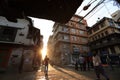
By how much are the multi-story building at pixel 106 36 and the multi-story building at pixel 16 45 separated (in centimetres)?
2274

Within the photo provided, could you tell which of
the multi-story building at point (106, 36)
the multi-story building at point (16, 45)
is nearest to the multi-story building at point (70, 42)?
Result: the multi-story building at point (106, 36)

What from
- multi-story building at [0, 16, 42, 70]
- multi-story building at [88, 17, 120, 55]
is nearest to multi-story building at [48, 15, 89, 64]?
multi-story building at [88, 17, 120, 55]

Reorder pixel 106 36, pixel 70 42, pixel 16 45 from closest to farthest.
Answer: pixel 16 45 < pixel 106 36 < pixel 70 42

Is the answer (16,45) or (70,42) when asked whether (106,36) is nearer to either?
(70,42)

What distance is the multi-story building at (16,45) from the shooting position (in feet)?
38.7

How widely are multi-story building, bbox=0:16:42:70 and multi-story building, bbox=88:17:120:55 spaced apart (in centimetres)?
2274

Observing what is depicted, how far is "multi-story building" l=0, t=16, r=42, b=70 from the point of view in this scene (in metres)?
11.8

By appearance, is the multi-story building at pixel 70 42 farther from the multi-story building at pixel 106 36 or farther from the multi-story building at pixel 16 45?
the multi-story building at pixel 16 45

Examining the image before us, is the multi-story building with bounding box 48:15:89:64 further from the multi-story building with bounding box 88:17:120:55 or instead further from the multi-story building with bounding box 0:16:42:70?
the multi-story building with bounding box 0:16:42:70

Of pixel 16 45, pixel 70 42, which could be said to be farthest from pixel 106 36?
pixel 16 45

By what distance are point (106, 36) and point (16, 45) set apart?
84.6 ft

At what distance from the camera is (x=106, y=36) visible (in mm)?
26750

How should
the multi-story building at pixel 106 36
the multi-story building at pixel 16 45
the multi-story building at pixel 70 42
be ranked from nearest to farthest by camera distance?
the multi-story building at pixel 16 45 → the multi-story building at pixel 106 36 → the multi-story building at pixel 70 42

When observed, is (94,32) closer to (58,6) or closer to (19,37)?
(19,37)
